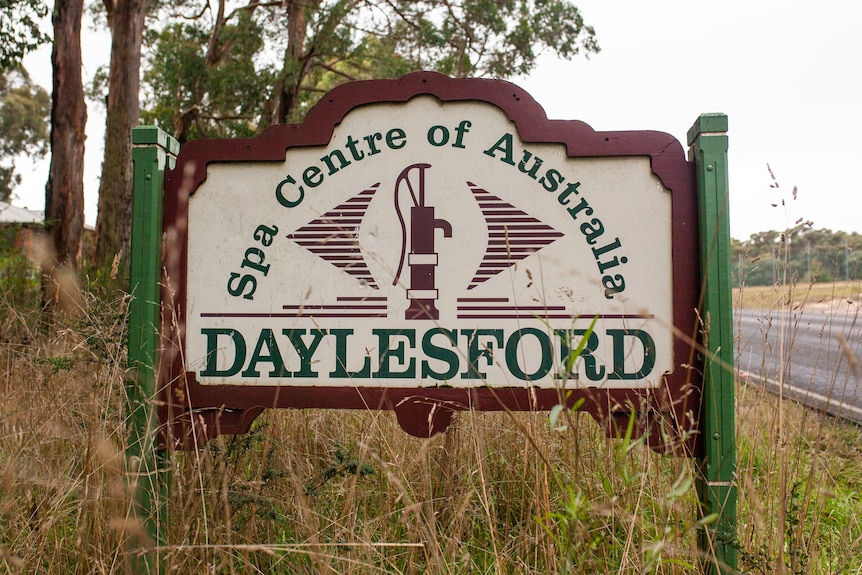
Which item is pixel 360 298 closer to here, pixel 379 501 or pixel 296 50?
pixel 379 501

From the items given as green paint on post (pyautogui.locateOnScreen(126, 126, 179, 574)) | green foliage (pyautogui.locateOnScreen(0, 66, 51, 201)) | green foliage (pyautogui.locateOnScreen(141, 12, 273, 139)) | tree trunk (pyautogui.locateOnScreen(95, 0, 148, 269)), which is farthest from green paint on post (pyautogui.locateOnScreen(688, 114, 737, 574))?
green foliage (pyautogui.locateOnScreen(0, 66, 51, 201))

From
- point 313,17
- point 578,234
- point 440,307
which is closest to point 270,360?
point 440,307

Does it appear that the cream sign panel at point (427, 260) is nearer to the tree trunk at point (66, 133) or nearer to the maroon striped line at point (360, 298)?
the maroon striped line at point (360, 298)

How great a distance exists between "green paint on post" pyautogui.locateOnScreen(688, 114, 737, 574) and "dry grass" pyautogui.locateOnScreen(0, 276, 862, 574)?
0.08 metres

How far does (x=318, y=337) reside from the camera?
222cm

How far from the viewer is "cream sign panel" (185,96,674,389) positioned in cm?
217

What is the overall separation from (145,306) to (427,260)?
3.24 feet

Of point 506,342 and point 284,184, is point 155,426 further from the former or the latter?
point 506,342

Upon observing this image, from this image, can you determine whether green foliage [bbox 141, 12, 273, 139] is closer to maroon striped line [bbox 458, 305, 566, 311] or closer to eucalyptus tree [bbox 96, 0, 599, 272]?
eucalyptus tree [bbox 96, 0, 599, 272]

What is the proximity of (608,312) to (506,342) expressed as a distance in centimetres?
35

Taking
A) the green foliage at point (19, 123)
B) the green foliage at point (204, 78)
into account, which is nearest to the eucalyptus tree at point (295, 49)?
the green foliage at point (204, 78)

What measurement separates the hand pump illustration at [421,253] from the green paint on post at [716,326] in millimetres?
840

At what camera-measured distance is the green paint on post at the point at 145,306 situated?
2230 mm

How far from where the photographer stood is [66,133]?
795 centimetres
